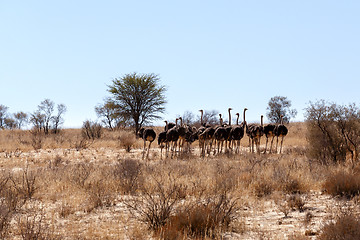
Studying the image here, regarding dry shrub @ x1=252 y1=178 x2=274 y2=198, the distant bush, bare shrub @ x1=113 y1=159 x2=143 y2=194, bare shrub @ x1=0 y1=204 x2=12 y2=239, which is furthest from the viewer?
the distant bush

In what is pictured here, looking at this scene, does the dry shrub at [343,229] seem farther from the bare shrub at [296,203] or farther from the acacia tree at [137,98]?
the acacia tree at [137,98]

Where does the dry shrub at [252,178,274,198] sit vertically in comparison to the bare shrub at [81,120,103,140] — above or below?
below

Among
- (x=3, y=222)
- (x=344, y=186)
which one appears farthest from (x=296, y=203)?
(x=3, y=222)

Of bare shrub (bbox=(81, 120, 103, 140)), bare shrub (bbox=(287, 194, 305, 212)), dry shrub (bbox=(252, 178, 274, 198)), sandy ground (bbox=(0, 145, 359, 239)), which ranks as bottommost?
sandy ground (bbox=(0, 145, 359, 239))

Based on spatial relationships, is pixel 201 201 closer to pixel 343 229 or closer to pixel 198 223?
pixel 198 223

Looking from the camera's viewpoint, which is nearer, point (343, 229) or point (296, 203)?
point (343, 229)

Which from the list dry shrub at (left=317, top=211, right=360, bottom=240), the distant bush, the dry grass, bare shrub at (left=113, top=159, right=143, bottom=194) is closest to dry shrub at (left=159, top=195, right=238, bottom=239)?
the dry grass

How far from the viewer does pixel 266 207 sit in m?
7.84

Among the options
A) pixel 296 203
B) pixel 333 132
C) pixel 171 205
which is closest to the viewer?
pixel 171 205

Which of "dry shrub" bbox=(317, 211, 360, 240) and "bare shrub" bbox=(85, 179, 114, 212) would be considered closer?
"dry shrub" bbox=(317, 211, 360, 240)

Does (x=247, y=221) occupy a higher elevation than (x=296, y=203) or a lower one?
lower

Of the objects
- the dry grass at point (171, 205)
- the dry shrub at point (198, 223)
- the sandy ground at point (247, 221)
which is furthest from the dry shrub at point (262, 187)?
the dry shrub at point (198, 223)

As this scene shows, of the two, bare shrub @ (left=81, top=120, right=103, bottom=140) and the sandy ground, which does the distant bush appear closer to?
the sandy ground

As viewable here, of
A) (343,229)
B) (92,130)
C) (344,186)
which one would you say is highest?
(92,130)
